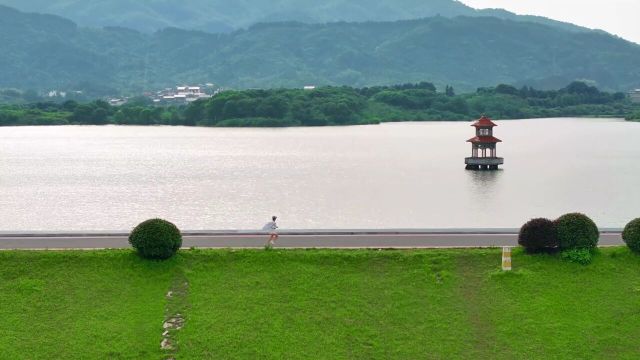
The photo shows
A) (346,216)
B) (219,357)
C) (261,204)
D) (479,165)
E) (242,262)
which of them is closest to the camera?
(219,357)

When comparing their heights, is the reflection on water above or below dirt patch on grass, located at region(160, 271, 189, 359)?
above

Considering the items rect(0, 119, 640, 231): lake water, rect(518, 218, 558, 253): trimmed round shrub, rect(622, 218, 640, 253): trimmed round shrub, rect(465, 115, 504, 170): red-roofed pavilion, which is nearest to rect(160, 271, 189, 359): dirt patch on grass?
rect(518, 218, 558, 253): trimmed round shrub

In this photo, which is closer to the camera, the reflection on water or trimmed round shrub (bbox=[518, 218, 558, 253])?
trimmed round shrub (bbox=[518, 218, 558, 253])

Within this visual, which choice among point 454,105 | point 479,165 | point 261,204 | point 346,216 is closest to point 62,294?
point 346,216

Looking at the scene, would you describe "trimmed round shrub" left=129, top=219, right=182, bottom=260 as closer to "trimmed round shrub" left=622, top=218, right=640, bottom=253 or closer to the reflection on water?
"trimmed round shrub" left=622, top=218, right=640, bottom=253

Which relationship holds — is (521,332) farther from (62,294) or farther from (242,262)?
(62,294)

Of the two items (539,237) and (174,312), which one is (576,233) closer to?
(539,237)
